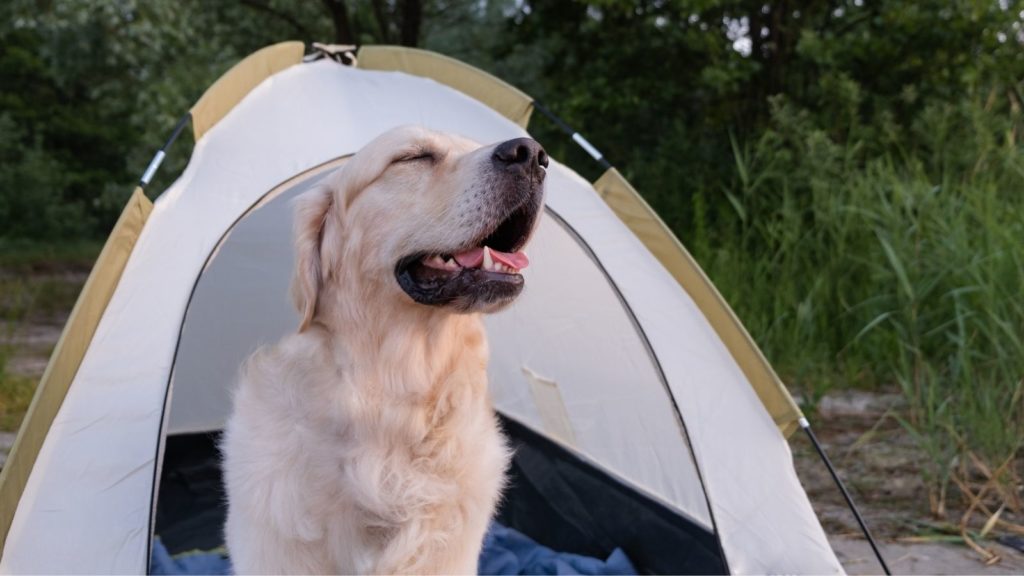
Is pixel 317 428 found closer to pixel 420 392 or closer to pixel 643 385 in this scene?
pixel 420 392

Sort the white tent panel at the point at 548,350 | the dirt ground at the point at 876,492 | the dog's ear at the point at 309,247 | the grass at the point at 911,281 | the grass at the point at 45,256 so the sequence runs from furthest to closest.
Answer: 1. the grass at the point at 45,256
2. the grass at the point at 911,281
3. the white tent panel at the point at 548,350
4. the dirt ground at the point at 876,492
5. the dog's ear at the point at 309,247

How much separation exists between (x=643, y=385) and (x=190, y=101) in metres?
5.56

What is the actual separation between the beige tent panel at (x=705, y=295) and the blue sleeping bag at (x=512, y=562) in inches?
33.1

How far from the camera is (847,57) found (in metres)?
6.11

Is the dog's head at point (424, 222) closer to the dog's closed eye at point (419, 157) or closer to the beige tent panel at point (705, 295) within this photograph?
the dog's closed eye at point (419, 157)

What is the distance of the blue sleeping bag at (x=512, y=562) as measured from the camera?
308 cm

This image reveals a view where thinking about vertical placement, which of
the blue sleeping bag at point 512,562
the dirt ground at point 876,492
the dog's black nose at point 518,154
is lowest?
the blue sleeping bag at point 512,562

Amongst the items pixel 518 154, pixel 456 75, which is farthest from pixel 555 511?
pixel 518 154

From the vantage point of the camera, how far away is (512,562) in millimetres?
3217

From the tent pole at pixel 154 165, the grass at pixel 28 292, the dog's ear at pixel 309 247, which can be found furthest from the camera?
the grass at pixel 28 292

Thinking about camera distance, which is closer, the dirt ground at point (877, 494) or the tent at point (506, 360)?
the tent at point (506, 360)

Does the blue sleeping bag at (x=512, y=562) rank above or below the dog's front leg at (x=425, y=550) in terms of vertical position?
below

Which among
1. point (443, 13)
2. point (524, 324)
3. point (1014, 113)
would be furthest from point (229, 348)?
point (443, 13)

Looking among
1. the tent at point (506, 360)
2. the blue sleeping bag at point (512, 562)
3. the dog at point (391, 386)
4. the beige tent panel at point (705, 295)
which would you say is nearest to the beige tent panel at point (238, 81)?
the tent at point (506, 360)
